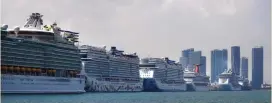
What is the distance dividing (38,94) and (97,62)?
128ft

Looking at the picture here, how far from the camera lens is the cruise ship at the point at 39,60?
271 ft

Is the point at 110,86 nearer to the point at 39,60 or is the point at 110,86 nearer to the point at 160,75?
the point at 160,75

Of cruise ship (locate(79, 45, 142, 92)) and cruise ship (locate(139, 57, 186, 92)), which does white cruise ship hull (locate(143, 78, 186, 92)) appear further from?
cruise ship (locate(79, 45, 142, 92))

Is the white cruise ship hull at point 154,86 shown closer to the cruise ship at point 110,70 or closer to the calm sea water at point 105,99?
the cruise ship at point 110,70

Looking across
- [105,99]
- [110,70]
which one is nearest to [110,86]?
[110,70]

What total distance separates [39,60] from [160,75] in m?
76.8

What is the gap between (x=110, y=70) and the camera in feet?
429

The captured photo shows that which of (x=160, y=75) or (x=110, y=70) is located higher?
(x=110, y=70)

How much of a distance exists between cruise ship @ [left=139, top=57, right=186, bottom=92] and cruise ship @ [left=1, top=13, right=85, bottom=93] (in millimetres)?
52881

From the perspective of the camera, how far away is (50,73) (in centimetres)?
9306

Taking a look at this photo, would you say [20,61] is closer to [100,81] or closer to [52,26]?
[52,26]

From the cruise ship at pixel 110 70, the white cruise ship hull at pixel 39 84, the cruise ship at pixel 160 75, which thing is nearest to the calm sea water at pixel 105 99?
the white cruise ship hull at pixel 39 84

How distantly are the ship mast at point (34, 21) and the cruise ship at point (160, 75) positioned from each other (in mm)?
57830

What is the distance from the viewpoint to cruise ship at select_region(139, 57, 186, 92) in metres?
160
